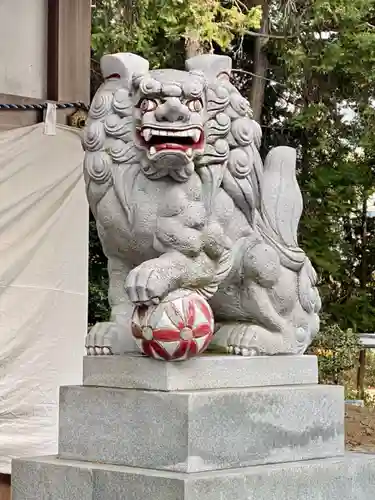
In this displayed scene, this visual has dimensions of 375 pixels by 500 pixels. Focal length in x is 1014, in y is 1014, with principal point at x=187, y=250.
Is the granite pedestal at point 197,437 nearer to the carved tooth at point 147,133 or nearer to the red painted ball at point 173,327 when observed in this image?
the red painted ball at point 173,327

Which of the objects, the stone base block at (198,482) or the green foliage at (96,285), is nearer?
the stone base block at (198,482)

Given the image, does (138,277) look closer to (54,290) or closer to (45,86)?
(54,290)

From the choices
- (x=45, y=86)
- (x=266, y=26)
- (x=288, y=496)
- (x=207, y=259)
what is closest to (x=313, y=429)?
(x=288, y=496)

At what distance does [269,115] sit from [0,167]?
6597 millimetres

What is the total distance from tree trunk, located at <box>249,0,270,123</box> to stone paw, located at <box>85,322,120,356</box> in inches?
280

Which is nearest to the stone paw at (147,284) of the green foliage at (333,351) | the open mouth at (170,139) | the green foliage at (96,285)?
the open mouth at (170,139)

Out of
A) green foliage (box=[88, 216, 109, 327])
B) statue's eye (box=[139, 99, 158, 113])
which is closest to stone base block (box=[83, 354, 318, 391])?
statue's eye (box=[139, 99, 158, 113])

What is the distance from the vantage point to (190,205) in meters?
2.90

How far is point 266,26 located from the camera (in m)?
10.0

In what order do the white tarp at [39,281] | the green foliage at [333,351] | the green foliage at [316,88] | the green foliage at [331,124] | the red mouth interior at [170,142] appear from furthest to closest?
the green foliage at [333,351] < the green foliage at [331,124] < the green foliage at [316,88] < the white tarp at [39,281] < the red mouth interior at [170,142]

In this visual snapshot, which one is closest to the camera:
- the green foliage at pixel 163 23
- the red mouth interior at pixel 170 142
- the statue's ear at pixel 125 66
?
the red mouth interior at pixel 170 142

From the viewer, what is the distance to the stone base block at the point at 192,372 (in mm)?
2838

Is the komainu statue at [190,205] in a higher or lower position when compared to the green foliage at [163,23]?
lower

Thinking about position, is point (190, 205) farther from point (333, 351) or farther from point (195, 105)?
point (333, 351)
